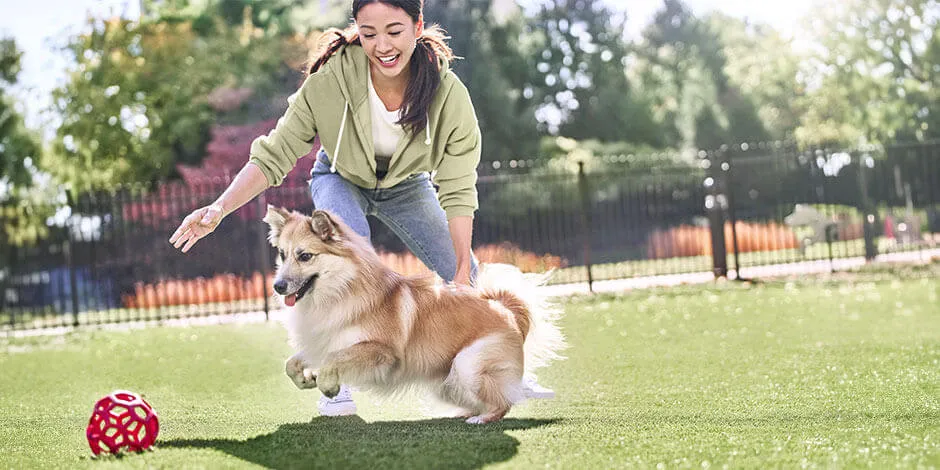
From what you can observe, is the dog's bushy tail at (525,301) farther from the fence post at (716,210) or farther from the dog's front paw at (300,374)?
the fence post at (716,210)

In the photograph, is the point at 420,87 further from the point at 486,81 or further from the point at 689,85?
the point at 689,85

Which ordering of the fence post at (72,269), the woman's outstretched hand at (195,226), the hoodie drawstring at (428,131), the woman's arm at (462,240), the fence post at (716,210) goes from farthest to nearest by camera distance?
the fence post at (716,210) < the fence post at (72,269) < the woman's arm at (462,240) < the hoodie drawstring at (428,131) < the woman's outstretched hand at (195,226)

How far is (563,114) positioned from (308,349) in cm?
2811

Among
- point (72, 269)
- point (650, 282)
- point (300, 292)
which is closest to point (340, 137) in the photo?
point (300, 292)

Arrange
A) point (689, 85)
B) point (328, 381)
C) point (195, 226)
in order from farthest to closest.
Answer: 1. point (689, 85)
2. point (328, 381)
3. point (195, 226)

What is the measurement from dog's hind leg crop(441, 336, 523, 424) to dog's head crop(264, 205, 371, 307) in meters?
0.61

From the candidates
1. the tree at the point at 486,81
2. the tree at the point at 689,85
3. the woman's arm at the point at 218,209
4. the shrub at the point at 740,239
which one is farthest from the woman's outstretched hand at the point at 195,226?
the tree at the point at 689,85

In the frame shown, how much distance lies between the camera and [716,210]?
1441 centimetres

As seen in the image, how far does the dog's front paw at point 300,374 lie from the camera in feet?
13.8

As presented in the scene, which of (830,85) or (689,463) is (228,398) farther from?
(830,85)

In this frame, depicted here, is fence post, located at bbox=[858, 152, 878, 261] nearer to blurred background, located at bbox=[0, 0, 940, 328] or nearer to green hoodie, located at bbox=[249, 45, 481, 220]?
blurred background, located at bbox=[0, 0, 940, 328]

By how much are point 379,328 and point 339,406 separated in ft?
2.21

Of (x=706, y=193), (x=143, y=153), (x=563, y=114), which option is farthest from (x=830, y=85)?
(x=143, y=153)

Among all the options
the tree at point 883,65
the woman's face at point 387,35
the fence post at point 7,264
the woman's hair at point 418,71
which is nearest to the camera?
the woman's face at point 387,35
